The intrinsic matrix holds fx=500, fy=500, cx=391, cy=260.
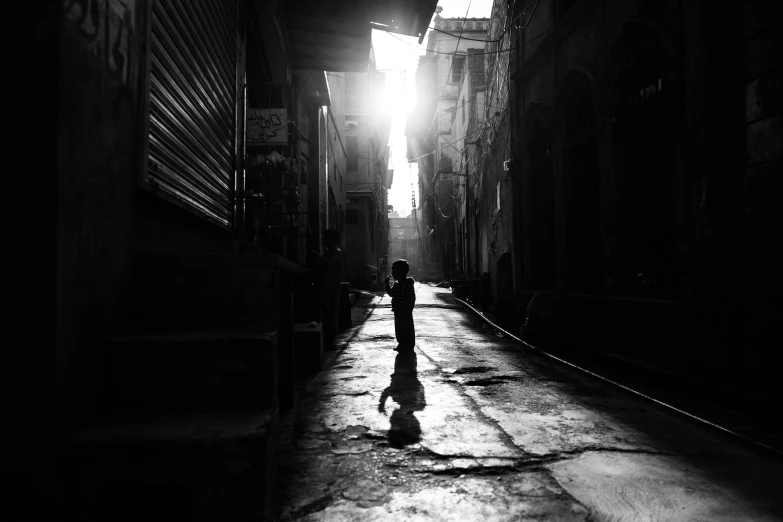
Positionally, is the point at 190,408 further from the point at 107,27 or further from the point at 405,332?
the point at 405,332

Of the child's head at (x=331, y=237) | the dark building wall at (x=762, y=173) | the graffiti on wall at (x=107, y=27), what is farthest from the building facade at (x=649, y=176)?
the graffiti on wall at (x=107, y=27)

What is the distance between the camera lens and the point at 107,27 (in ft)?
8.73

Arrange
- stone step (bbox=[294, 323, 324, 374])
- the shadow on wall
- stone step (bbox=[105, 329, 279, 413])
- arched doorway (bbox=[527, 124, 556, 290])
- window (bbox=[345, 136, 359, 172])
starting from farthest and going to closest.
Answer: window (bbox=[345, 136, 359, 172])
the shadow on wall
arched doorway (bbox=[527, 124, 556, 290])
stone step (bbox=[294, 323, 324, 374])
stone step (bbox=[105, 329, 279, 413])

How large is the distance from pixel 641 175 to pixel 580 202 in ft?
6.29

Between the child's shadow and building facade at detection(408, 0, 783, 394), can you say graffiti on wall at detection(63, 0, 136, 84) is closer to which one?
the child's shadow

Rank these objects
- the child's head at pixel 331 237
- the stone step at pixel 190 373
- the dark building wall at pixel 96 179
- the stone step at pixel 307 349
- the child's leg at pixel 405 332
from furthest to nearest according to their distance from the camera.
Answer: the child's head at pixel 331 237 < the child's leg at pixel 405 332 < the stone step at pixel 307 349 < the stone step at pixel 190 373 < the dark building wall at pixel 96 179

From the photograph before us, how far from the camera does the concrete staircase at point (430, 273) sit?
4272 cm

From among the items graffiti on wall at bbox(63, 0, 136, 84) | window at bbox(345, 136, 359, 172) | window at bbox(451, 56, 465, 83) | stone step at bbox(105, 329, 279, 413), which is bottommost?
stone step at bbox(105, 329, 279, 413)

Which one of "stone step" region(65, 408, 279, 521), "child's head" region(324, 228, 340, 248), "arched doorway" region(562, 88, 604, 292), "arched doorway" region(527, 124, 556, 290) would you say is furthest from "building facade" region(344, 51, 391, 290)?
"stone step" region(65, 408, 279, 521)

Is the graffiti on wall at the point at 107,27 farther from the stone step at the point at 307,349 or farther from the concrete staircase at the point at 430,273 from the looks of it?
the concrete staircase at the point at 430,273

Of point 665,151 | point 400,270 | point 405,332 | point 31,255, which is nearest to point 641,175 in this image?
point 665,151

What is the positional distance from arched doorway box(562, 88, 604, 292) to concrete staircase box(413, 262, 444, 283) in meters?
32.4

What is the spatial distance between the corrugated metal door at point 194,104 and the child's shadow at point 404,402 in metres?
2.42

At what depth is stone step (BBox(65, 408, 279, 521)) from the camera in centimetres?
201
